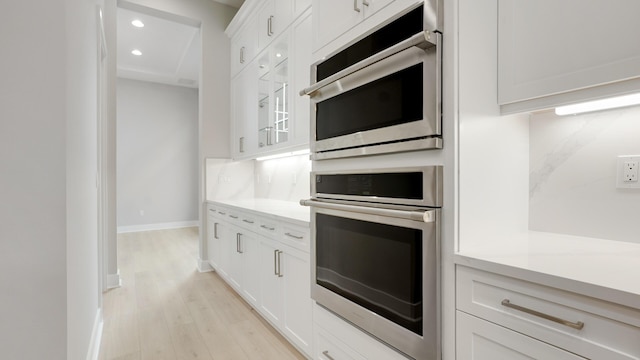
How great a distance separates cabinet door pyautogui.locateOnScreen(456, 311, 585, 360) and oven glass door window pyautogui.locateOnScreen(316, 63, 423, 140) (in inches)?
27.4

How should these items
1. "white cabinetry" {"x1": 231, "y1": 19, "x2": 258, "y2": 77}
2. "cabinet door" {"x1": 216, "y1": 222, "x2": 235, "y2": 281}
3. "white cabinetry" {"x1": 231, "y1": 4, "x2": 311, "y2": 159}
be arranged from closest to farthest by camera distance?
"white cabinetry" {"x1": 231, "y1": 4, "x2": 311, "y2": 159}, "cabinet door" {"x1": 216, "y1": 222, "x2": 235, "y2": 281}, "white cabinetry" {"x1": 231, "y1": 19, "x2": 258, "y2": 77}

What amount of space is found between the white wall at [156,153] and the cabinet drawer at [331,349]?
6.00m

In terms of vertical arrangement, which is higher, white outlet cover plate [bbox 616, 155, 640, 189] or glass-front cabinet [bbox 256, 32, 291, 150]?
glass-front cabinet [bbox 256, 32, 291, 150]

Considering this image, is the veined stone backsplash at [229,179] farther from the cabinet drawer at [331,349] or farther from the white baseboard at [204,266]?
the cabinet drawer at [331,349]

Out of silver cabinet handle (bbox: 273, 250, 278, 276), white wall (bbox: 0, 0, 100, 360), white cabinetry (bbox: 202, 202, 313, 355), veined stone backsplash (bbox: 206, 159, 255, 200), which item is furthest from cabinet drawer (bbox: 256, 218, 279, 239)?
veined stone backsplash (bbox: 206, 159, 255, 200)

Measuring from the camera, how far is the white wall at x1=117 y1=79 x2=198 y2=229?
6359 millimetres

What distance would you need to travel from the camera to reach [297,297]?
1.92m

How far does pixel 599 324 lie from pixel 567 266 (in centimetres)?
17

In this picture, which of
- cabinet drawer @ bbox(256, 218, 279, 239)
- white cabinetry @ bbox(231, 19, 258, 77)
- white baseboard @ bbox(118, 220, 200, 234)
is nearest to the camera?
cabinet drawer @ bbox(256, 218, 279, 239)

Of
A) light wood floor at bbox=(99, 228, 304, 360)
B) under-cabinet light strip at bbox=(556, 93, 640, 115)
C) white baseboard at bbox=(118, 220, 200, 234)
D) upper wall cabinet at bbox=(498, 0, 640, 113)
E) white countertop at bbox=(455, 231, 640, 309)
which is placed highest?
upper wall cabinet at bbox=(498, 0, 640, 113)

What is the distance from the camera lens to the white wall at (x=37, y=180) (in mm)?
898

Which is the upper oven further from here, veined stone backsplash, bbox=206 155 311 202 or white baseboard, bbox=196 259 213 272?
white baseboard, bbox=196 259 213 272

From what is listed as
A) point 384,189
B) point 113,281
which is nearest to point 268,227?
point 384,189

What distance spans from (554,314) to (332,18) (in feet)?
4.97
